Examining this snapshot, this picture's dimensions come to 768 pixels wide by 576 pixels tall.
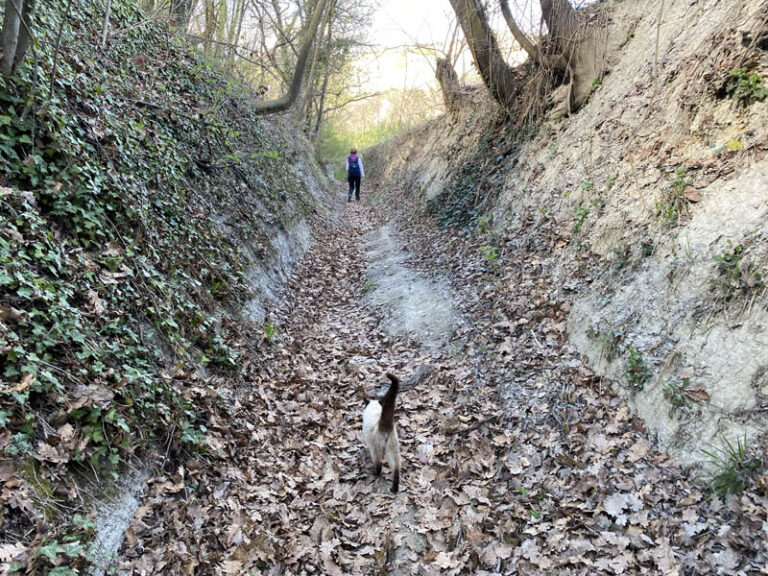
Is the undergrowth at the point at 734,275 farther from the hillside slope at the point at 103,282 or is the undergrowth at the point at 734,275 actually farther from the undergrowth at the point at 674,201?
the hillside slope at the point at 103,282

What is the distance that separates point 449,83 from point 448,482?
14.0m

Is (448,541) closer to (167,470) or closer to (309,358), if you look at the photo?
(167,470)

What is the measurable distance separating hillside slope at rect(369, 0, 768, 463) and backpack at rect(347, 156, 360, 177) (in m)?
10.1

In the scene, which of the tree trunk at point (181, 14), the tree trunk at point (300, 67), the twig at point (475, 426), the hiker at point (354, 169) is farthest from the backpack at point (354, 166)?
the twig at point (475, 426)

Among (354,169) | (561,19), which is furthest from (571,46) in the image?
(354,169)

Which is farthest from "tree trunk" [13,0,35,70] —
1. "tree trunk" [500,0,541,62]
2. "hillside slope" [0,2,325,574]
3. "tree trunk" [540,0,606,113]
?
"tree trunk" [540,0,606,113]

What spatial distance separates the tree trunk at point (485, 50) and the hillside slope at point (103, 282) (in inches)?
237

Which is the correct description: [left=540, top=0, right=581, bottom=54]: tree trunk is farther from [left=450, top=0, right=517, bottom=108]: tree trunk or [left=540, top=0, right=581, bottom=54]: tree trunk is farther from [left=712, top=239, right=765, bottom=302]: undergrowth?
[left=712, top=239, right=765, bottom=302]: undergrowth

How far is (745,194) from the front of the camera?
4.61m

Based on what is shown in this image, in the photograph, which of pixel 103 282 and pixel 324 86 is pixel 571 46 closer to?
pixel 103 282

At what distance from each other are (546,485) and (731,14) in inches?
276

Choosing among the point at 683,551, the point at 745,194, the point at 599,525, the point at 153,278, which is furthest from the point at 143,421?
the point at 745,194

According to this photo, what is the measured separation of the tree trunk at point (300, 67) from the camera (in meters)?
10.9

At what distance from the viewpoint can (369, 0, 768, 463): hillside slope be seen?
3895 millimetres
